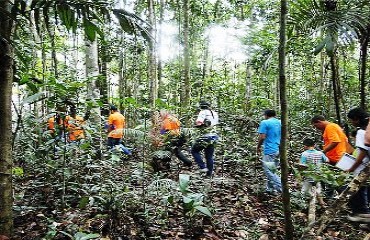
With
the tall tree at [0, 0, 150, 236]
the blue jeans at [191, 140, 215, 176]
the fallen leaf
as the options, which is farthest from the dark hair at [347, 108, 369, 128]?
the tall tree at [0, 0, 150, 236]

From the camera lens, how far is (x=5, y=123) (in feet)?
9.98

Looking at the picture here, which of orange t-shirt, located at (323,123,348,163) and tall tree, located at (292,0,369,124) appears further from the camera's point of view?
orange t-shirt, located at (323,123,348,163)

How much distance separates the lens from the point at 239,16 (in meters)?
15.8

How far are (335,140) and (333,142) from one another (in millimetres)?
40

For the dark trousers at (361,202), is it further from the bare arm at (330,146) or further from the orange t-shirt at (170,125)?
the orange t-shirt at (170,125)

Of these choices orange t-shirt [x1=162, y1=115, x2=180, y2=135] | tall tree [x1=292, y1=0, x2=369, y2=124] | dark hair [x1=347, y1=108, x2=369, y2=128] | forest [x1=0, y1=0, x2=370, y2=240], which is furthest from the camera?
orange t-shirt [x1=162, y1=115, x2=180, y2=135]

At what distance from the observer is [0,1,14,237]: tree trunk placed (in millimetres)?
3012

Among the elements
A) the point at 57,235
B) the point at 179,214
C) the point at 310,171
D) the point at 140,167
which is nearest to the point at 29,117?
the point at 140,167

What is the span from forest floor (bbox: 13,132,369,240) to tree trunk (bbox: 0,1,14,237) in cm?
52

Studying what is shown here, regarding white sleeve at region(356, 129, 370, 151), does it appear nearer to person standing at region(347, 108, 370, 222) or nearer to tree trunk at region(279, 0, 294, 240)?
person standing at region(347, 108, 370, 222)

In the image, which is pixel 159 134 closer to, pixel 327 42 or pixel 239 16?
pixel 327 42

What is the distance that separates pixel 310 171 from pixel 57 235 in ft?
8.26

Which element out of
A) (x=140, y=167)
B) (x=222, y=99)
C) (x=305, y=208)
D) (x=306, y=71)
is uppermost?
(x=306, y=71)

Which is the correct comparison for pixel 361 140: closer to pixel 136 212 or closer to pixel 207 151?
pixel 136 212
